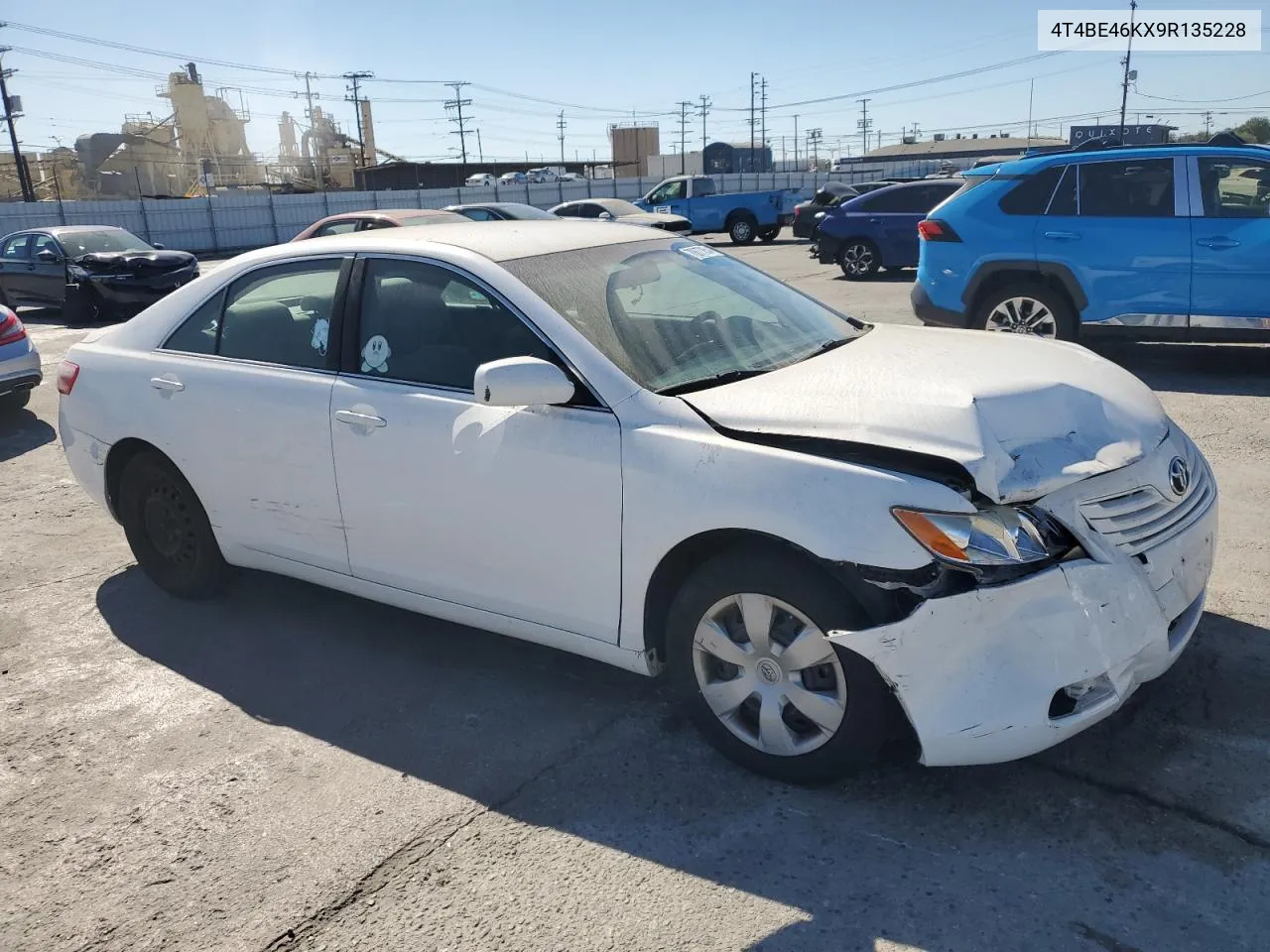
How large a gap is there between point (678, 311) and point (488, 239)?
2.55 ft

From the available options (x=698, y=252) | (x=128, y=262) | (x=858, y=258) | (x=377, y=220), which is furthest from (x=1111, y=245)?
(x=128, y=262)

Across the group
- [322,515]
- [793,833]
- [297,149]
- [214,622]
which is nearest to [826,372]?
[793,833]

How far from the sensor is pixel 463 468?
3.47m

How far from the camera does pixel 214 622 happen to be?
454 cm

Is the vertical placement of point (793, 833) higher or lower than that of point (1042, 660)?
lower

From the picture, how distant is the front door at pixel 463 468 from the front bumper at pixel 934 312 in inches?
233

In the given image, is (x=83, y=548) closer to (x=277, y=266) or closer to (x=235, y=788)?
(x=277, y=266)

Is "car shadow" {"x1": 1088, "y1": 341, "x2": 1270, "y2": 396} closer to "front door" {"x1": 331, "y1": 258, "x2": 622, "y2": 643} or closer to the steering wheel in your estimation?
the steering wheel

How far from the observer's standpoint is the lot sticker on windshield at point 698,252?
4.20m

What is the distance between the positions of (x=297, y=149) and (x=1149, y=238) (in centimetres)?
9851

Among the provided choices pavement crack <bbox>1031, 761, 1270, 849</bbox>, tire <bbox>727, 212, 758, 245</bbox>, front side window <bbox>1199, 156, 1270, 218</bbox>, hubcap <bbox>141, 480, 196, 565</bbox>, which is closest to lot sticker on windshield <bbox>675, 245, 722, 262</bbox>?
pavement crack <bbox>1031, 761, 1270, 849</bbox>

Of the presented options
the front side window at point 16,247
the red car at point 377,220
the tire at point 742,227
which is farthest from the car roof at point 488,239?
the tire at point 742,227

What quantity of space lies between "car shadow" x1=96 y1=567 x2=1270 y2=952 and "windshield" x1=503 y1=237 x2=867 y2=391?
3.96ft

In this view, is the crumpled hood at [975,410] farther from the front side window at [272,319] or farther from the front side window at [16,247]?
the front side window at [16,247]
